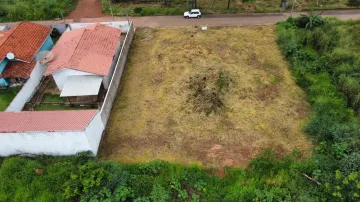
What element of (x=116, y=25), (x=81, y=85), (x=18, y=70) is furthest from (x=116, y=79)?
(x=116, y=25)

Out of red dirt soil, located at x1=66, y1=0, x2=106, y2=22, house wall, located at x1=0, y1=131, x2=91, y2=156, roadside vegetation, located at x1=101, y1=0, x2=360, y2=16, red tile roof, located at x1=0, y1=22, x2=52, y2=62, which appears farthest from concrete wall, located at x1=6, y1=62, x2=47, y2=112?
roadside vegetation, located at x1=101, y1=0, x2=360, y2=16

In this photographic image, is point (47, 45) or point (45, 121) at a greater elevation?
point (47, 45)

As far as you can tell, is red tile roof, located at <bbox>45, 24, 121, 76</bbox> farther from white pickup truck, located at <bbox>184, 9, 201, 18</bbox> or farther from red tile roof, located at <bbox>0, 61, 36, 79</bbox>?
white pickup truck, located at <bbox>184, 9, 201, 18</bbox>

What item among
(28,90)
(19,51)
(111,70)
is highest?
(19,51)

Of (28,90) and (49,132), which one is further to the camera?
(28,90)

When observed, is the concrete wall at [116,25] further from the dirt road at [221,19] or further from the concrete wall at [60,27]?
the dirt road at [221,19]

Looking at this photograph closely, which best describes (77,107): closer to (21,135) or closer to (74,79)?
(74,79)

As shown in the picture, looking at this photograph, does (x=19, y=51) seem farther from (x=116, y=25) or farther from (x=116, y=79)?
(x=116, y=25)
